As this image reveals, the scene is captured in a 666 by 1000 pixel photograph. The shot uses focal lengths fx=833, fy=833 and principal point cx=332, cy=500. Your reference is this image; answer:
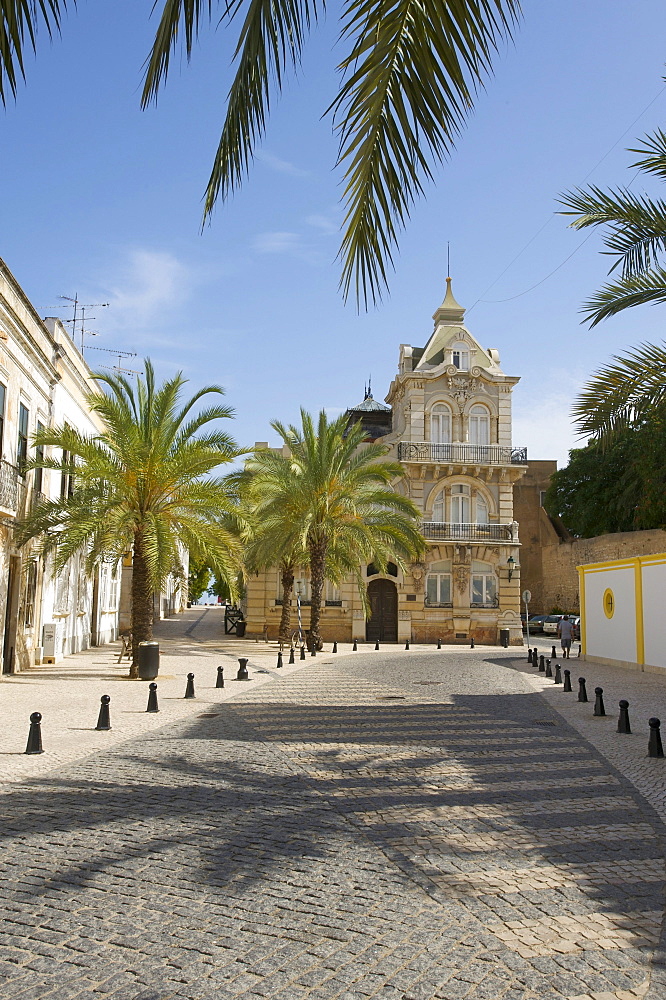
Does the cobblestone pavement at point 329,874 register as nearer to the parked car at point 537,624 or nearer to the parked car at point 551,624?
the parked car at point 551,624

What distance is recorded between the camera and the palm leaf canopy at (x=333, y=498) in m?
30.3

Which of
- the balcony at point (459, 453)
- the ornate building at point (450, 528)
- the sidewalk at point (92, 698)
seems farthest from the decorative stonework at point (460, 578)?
the sidewalk at point (92, 698)

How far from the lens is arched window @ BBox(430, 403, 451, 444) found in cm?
4119

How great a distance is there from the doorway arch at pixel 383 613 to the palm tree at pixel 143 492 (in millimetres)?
19730

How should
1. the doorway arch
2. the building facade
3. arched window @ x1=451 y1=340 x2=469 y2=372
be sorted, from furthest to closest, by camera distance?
arched window @ x1=451 y1=340 x2=469 y2=372
the doorway arch
the building facade

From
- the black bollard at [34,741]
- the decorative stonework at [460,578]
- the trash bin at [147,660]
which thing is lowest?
the black bollard at [34,741]

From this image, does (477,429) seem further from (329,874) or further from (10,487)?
(329,874)

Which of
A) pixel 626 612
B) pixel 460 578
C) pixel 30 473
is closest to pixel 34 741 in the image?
pixel 30 473

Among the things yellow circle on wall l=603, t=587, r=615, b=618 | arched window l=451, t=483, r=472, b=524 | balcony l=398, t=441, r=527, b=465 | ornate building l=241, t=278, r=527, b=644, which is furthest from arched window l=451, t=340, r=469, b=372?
yellow circle on wall l=603, t=587, r=615, b=618

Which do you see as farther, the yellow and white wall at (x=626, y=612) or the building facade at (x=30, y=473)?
the yellow and white wall at (x=626, y=612)

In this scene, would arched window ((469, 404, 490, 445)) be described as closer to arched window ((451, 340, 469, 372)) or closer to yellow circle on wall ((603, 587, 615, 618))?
arched window ((451, 340, 469, 372))

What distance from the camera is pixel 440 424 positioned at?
41344mm

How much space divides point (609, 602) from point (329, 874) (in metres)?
21.3

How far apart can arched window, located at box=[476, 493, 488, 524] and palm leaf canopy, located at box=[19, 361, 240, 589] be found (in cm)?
2143
